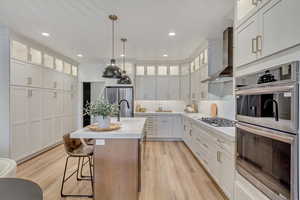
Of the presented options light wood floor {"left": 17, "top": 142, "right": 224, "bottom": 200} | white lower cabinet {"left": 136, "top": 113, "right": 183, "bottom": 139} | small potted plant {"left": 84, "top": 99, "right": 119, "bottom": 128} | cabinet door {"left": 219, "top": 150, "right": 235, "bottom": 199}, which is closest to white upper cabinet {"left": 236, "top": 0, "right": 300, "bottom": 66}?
cabinet door {"left": 219, "top": 150, "right": 235, "bottom": 199}

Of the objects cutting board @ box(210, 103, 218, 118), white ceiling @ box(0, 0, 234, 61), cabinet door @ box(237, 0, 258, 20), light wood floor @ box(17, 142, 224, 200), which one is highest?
white ceiling @ box(0, 0, 234, 61)

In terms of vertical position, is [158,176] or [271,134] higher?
[271,134]

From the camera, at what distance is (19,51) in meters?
3.91

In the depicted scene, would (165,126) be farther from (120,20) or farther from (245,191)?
(245,191)

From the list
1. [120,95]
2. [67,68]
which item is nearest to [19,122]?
[67,68]

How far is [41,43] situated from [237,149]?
4.86 m

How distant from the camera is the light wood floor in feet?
8.83

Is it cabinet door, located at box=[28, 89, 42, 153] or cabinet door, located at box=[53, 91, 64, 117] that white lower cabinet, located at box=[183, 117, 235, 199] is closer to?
cabinet door, located at box=[28, 89, 42, 153]

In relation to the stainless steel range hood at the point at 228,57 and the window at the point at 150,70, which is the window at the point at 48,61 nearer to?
the window at the point at 150,70

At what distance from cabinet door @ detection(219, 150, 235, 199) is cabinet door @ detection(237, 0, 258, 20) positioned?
1.60 meters

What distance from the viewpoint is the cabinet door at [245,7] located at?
1659 millimetres

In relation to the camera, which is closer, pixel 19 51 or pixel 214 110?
pixel 19 51

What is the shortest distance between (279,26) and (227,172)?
179 centimetres

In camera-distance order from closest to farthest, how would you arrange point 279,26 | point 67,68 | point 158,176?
1. point 279,26
2. point 158,176
3. point 67,68
